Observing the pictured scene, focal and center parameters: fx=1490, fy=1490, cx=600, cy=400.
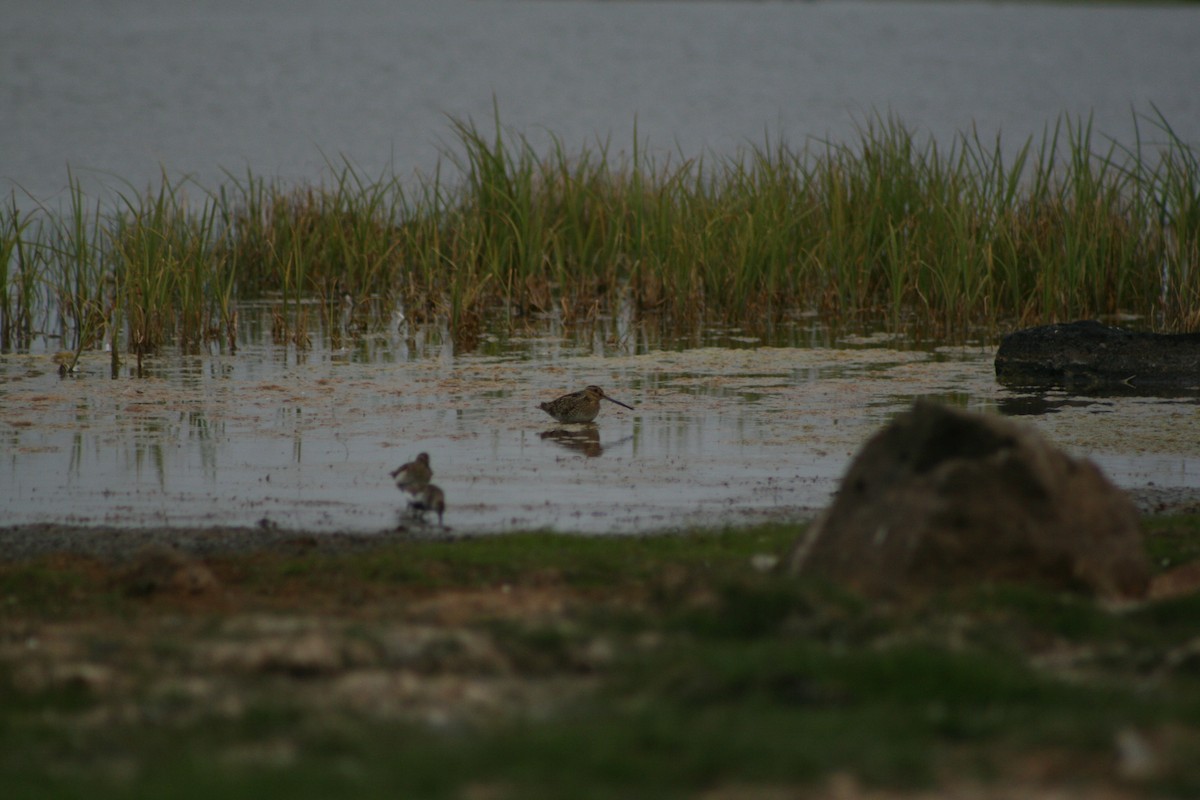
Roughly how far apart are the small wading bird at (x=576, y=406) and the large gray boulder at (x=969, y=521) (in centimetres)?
431

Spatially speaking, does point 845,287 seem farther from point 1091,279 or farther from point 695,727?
point 695,727

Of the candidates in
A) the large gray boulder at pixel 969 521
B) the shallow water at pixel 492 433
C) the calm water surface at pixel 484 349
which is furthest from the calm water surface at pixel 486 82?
the large gray boulder at pixel 969 521

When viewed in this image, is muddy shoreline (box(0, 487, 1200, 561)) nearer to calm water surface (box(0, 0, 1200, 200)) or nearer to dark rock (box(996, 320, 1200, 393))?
dark rock (box(996, 320, 1200, 393))

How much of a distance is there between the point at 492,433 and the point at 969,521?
469 centimetres

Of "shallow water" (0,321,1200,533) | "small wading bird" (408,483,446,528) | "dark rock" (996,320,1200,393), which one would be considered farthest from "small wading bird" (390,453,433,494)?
"dark rock" (996,320,1200,393)

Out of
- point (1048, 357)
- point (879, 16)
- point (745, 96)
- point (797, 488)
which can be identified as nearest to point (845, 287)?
point (1048, 357)

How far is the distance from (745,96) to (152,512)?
36.5m

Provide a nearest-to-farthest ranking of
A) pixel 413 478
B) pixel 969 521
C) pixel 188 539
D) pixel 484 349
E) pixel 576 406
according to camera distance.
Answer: pixel 969 521, pixel 188 539, pixel 413 478, pixel 576 406, pixel 484 349

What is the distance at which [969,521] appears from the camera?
5.39 meters

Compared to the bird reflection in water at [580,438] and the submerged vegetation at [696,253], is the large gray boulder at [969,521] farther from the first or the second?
the submerged vegetation at [696,253]

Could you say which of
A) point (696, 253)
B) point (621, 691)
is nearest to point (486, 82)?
point (696, 253)

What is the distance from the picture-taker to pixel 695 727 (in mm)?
3795

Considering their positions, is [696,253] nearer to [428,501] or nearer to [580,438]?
[580,438]

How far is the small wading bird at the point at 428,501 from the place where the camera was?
7301 millimetres
